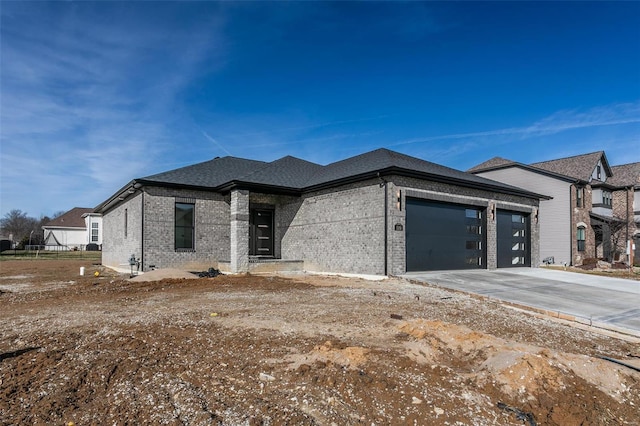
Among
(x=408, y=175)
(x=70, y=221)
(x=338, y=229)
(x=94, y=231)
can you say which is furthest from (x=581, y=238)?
(x=70, y=221)

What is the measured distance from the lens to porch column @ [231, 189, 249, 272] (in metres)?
16.0

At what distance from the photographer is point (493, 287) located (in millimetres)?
11602

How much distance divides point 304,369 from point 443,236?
1293 centimetres

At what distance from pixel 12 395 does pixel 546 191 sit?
2910cm

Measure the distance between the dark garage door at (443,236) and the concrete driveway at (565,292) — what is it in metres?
0.87

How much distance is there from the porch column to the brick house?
4 centimetres

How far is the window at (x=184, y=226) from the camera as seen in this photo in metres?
16.8

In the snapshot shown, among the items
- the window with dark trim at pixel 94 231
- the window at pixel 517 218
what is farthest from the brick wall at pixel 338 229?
the window with dark trim at pixel 94 231

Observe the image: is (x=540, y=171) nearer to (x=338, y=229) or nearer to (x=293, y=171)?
(x=293, y=171)

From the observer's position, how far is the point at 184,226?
1691 cm

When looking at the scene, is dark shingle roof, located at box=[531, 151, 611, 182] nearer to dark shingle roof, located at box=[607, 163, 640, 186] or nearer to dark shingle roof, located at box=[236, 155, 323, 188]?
dark shingle roof, located at box=[607, 163, 640, 186]

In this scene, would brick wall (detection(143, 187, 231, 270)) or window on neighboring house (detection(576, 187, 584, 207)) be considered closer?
brick wall (detection(143, 187, 231, 270))

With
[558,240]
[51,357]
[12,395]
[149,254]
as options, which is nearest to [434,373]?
[12,395]

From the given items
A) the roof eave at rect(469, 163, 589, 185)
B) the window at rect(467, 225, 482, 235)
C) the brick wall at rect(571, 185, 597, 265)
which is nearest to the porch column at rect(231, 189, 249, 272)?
the window at rect(467, 225, 482, 235)
